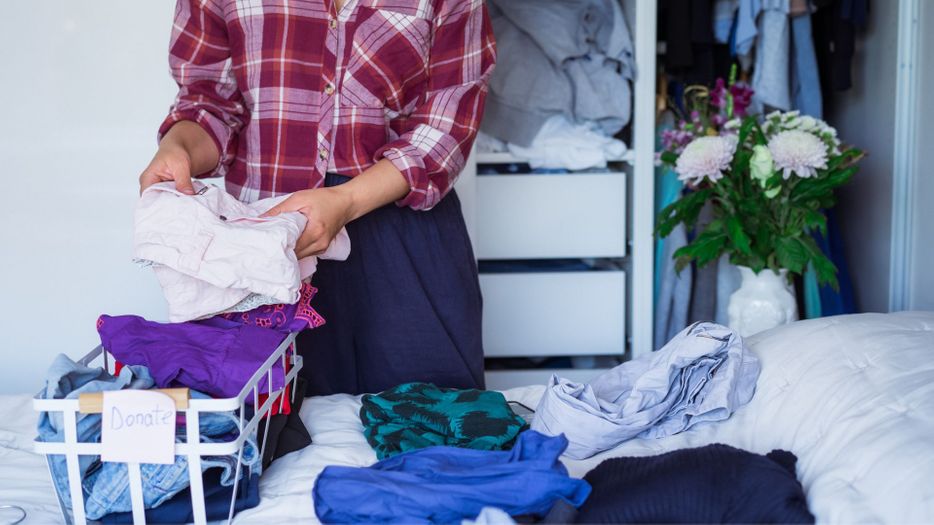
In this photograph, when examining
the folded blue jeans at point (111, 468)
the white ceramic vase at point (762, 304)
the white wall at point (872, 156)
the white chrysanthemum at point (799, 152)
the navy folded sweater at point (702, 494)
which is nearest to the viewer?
the navy folded sweater at point (702, 494)

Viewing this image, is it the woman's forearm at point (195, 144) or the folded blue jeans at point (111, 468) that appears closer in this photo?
the folded blue jeans at point (111, 468)

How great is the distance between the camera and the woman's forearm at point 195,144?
53.6 inches

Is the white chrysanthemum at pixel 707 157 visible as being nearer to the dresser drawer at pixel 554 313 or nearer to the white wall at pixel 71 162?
the dresser drawer at pixel 554 313

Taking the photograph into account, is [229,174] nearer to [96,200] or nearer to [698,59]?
[96,200]

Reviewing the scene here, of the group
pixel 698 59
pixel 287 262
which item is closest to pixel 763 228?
pixel 698 59

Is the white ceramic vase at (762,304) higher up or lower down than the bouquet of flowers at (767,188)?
lower down

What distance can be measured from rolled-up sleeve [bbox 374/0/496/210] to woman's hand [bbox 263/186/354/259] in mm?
191

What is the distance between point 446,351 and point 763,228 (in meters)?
1.02

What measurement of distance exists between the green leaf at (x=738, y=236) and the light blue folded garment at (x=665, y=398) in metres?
0.93

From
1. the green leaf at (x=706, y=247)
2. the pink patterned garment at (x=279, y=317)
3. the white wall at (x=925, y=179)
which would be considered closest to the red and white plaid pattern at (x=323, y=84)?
the pink patterned garment at (x=279, y=317)

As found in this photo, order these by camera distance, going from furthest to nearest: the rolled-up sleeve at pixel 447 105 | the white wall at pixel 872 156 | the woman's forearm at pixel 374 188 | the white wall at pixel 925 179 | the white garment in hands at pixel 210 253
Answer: the white wall at pixel 872 156, the white wall at pixel 925 179, the rolled-up sleeve at pixel 447 105, the woman's forearm at pixel 374 188, the white garment in hands at pixel 210 253

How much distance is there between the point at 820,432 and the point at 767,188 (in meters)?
1.14

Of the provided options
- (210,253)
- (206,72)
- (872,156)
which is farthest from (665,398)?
(872,156)

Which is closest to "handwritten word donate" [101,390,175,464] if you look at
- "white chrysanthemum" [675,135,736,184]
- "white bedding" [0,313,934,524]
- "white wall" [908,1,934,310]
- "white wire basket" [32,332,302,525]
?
"white wire basket" [32,332,302,525]
